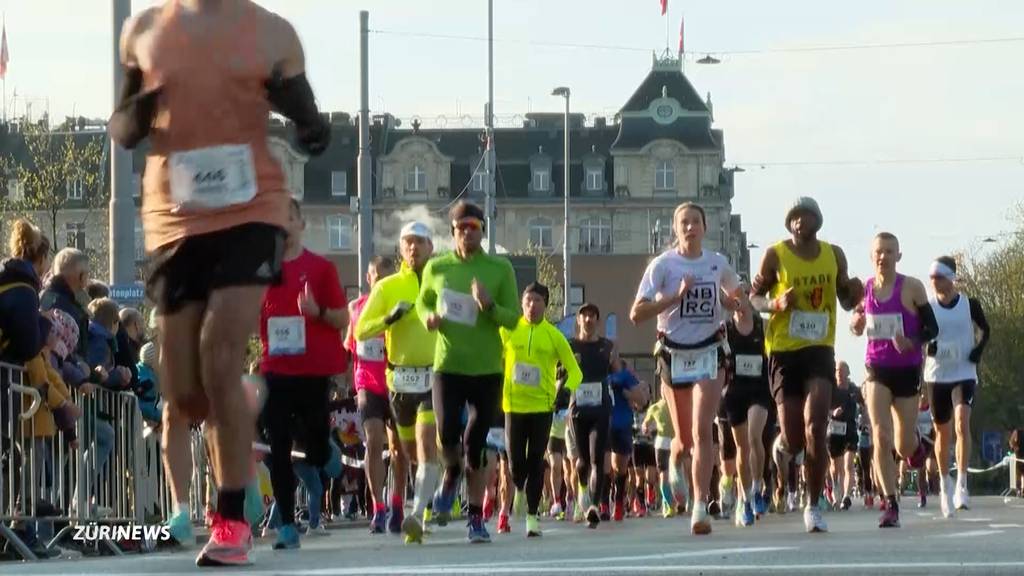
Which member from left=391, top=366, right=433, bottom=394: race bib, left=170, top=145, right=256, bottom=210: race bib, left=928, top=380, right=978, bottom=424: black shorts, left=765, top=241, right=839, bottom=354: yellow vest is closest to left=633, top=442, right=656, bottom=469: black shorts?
left=928, top=380, right=978, bottom=424: black shorts

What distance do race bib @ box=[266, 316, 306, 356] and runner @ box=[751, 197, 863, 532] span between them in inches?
114

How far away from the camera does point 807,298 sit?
15688 mm

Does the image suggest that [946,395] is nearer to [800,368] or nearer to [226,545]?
[800,368]

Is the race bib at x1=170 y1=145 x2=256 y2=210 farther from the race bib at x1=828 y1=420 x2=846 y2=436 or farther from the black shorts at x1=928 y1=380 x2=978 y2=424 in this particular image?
the race bib at x1=828 y1=420 x2=846 y2=436

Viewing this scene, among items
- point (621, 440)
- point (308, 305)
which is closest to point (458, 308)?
point (308, 305)

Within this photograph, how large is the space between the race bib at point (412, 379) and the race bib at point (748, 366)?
4863mm

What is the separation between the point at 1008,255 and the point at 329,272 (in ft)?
264

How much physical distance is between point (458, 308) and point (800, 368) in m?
2.26

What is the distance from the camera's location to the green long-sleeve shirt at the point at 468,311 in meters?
15.1

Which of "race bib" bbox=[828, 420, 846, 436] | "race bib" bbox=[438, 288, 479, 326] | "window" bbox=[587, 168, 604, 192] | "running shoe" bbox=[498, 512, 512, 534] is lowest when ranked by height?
"running shoe" bbox=[498, 512, 512, 534]

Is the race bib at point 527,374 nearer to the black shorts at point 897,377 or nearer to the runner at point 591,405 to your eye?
the black shorts at point 897,377

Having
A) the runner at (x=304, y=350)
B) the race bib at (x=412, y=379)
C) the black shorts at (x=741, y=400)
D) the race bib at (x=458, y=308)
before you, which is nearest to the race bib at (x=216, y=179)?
the runner at (x=304, y=350)

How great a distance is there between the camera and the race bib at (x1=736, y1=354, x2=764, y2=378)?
2128 cm

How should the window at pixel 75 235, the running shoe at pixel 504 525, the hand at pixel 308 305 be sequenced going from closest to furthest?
the hand at pixel 308 305
the running shoe at pixel 504 525
the window at pixel 75 235
